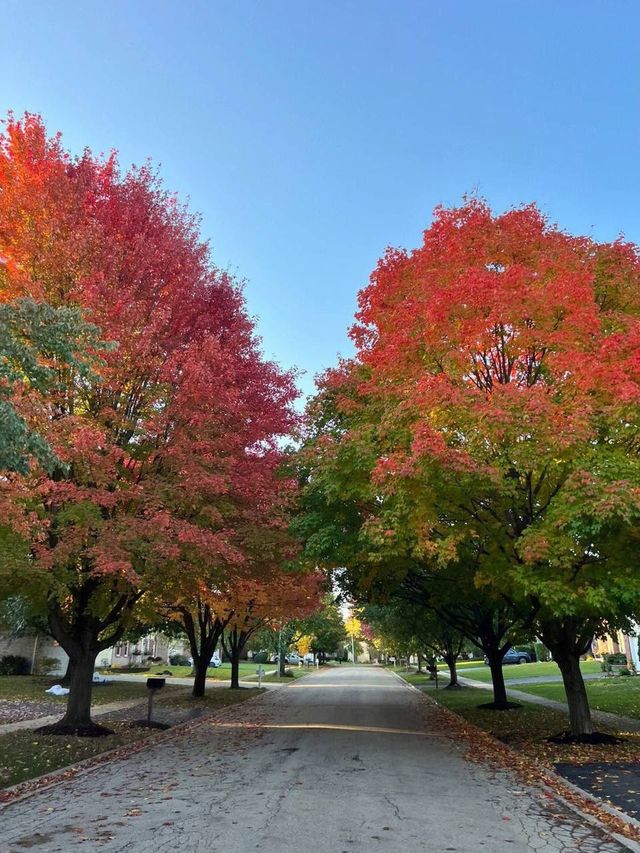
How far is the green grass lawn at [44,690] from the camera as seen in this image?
2250 cm

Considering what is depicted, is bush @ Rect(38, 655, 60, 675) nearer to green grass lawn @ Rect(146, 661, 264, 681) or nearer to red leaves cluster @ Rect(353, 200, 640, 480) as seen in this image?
green grass lawn @ Rect(146, 661, 264, 681)

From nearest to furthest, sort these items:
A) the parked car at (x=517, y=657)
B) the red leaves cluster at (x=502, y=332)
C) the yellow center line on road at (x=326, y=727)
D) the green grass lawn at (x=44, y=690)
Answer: the red leaves cluster at (x=502, y=332) < the yellow center line on road at (x=326, y=727) < the green grass lawn at (x=44, y=690) < the parked car at (x=517, y=657)

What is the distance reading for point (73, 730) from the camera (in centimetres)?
1326

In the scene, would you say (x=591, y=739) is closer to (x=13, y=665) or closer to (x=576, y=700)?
(x=576, y=700)

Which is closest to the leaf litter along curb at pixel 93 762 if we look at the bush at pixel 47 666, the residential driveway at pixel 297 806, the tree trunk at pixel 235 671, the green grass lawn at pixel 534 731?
the residential driveway at pixel 297 806

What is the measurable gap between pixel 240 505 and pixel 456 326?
20.5ft

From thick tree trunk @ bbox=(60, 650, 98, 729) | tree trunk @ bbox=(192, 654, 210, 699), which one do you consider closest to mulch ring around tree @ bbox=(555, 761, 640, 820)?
thick tree trunk @ bbox=(60, 650, 98, 729)

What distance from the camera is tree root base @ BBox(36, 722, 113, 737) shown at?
13.1 meters

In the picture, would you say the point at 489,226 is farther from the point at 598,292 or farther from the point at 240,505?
the point at 240,505

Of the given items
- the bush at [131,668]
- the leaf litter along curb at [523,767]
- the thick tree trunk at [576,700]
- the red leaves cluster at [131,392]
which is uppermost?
the red leaves cluster at [131,392]

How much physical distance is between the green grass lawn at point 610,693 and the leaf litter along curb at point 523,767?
5105mm

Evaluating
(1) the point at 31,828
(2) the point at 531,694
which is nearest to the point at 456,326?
(1) the point at 31,828

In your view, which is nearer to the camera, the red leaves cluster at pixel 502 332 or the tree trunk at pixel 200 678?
the red leaves cluster at pixel 502 332

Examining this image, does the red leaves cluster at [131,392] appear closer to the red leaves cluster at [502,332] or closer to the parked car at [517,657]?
the red leaves cluster at [502,332]
